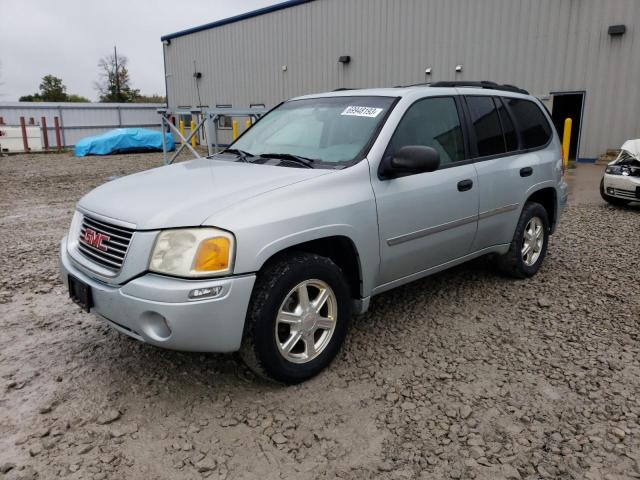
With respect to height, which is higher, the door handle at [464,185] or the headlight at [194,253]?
the door handle at [464,185]

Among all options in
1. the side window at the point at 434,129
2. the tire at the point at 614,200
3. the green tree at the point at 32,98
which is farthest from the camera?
the green tree at the point at 32,98

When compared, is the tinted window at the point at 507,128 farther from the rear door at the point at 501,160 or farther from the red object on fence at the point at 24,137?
the red object on fence at the point at 24,137

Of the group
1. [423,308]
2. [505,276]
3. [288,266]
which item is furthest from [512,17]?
[288,266]

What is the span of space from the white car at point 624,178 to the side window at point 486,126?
191 inches

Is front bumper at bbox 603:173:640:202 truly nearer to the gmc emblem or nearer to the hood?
the hood

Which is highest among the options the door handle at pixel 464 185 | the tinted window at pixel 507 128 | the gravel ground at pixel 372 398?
the tinted window at pixel 507 128

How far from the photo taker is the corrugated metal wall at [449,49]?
524 inches

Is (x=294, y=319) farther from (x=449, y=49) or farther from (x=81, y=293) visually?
(x=449, y=49)

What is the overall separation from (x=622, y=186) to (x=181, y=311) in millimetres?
7812

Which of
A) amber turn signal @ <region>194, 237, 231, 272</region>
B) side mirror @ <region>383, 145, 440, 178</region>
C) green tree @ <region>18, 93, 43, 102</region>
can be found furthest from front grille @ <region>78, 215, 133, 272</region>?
green tree @ <region>18, 93, 43, 102</region>

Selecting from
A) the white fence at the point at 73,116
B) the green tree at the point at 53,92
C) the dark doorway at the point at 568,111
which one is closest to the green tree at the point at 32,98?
the green tree at the point at 53,92

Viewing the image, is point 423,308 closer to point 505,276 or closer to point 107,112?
point 505,276

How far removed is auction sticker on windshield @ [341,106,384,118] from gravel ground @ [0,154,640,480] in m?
1.52

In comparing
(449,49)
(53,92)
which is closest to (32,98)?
(53,92)
